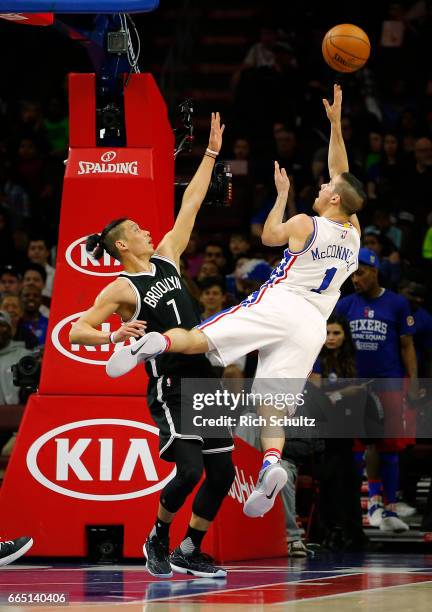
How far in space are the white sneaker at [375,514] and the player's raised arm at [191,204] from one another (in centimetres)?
390

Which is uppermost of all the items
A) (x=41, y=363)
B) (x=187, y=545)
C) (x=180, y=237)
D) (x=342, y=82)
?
(x=342, y=82)

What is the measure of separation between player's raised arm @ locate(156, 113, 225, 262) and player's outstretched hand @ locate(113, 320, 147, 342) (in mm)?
891

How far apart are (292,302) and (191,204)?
1001 millimetres

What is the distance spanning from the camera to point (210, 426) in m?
8.68

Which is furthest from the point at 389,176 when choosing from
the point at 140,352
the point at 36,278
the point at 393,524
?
the point at 140,352

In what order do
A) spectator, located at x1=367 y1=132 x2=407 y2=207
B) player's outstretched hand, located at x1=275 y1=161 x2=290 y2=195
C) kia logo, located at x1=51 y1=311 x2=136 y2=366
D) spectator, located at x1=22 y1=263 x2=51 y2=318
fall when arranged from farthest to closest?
spectator, located at x1=367 y1=132 x2=407 y2=207 < spectator, located at x1=22 y1=263 x2=51 y2=318 < kia logo, located at x1=51 y1=311 x2=136 y2=366 < player's outstretched hand, located at x1=275 y1=161 x2=290 y2=195

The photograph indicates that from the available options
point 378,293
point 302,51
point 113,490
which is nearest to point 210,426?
point 113,490

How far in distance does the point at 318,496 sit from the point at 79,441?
2.54m

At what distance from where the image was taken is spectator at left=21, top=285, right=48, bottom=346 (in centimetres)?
1342

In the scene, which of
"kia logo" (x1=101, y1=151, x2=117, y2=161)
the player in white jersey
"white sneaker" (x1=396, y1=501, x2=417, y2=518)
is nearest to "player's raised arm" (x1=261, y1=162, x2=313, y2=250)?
the player in white jersey

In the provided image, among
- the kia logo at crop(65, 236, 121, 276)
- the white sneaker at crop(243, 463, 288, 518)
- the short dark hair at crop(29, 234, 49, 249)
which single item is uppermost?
the short dark hair at crop(29, 234, 49, 249)

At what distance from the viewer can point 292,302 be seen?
873 centimetres

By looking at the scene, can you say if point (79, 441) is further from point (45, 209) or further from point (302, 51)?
point (302, 51)

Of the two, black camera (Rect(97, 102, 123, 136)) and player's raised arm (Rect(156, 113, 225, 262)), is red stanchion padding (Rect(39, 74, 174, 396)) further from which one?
player's raised arm (Rect(156, 113, 225, 262))
